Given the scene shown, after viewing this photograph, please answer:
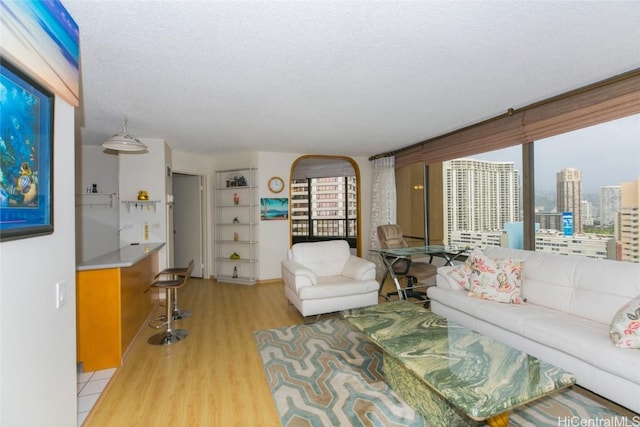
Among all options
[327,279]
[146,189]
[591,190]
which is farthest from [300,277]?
[591,190]

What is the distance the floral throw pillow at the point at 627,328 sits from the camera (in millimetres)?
1772

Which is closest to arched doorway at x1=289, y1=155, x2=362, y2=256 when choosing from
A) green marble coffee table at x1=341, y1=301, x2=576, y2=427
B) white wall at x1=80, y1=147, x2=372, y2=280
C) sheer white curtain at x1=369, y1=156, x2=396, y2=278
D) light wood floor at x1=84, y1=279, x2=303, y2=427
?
white wall at x1=80, y1=147, x2=372, y2=280

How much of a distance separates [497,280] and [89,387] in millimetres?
3620

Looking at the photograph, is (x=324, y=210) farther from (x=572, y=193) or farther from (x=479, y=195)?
(x=572, y=193)

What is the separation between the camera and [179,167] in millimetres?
5305

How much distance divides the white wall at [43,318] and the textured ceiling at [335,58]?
2.71 ft

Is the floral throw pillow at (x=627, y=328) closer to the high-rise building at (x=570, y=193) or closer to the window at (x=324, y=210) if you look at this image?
the high-rise building at (x=570, y=193)

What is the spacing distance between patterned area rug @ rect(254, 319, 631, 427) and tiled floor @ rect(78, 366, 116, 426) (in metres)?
1.23

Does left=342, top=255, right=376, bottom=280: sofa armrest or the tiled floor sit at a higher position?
left=342, top=255, right=376, bottom=280: sofa armrest

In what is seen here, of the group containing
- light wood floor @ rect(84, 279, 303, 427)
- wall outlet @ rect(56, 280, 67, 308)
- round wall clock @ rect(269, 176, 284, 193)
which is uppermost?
round wall clock @ rect(269, 176, 284, 193)

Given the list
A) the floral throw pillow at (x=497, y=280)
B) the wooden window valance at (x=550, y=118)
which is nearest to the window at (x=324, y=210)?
the wooden window valance at (x=550, y=118)

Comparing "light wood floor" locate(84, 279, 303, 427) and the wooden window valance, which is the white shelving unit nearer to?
"light wood floor" locate(84, 279, 303, 427)

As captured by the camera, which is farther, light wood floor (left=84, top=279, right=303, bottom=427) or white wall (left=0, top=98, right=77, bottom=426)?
light wood floor (left=84, top=279, right=303, bottom=427)

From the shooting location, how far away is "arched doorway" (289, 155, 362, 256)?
26.7ft
